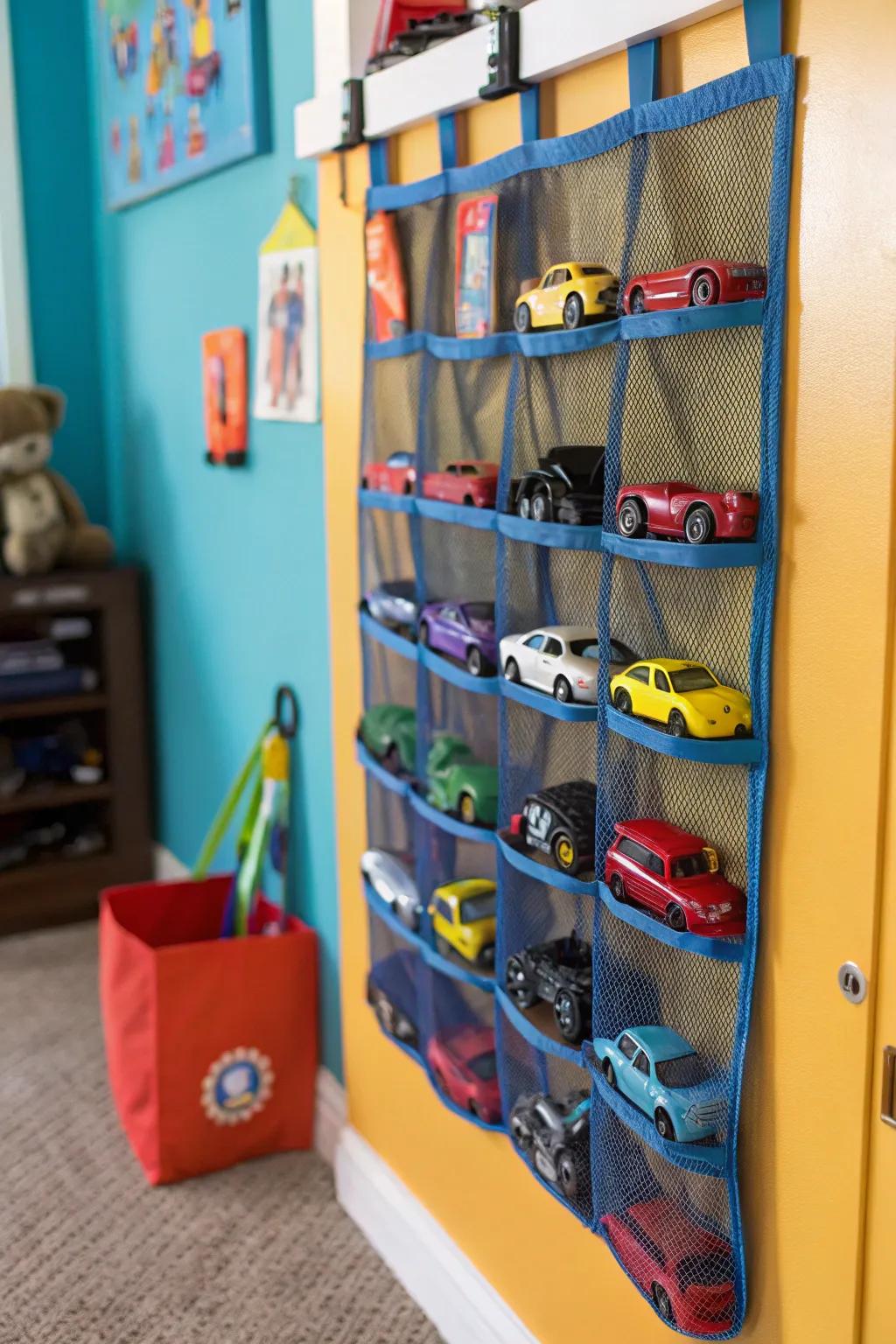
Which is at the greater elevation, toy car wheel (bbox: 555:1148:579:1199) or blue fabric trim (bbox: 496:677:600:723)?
blue fabric trim (bbox: 496:677:600:723)

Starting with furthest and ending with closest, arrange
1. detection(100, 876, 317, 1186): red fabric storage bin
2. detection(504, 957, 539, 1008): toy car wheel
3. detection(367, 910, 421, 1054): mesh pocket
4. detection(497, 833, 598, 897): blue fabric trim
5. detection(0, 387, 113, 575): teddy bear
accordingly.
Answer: detection(0, 387, 113, 575): teddy bear, detection(100, 876, 317, 1186): red fabric storage bin, detection(367, 910, 421, 1054): mesh pocket, detection(504, 957, 539, 1008): toy car wheel, detection(497, 833, 598, 897): blue fabric trim

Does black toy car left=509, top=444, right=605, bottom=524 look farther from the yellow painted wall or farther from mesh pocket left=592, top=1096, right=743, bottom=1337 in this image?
mesh pocket left=592, top=1096, right=743, bottom=1337

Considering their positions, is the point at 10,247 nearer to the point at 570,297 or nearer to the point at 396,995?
the point at 396,995

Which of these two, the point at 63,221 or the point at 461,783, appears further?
the point at 63,221

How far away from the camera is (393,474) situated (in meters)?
1.59

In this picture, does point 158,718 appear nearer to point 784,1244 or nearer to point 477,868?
point 477,868

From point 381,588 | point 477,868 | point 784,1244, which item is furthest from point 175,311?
point 784,1244

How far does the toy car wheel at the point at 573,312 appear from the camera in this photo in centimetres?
119

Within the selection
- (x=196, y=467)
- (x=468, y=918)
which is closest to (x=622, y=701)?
(x=468, y=918)

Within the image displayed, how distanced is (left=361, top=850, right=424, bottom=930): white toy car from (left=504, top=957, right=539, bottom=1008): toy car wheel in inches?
8.5

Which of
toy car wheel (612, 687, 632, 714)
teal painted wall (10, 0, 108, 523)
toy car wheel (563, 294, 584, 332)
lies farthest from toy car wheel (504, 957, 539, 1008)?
teal painted wall (10, 0, 108, 523)

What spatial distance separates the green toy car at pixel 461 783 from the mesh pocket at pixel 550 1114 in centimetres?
22

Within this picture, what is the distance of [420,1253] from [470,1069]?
33cm

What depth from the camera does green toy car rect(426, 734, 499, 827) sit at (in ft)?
4.77
